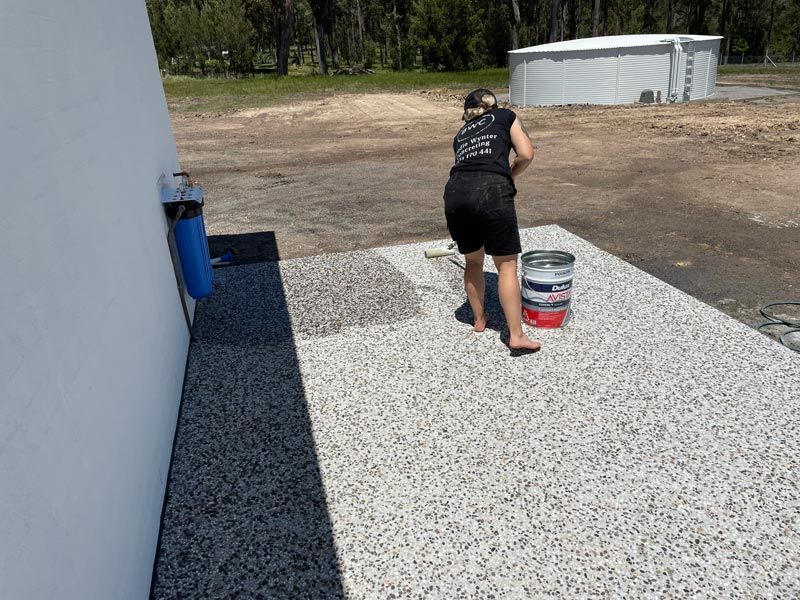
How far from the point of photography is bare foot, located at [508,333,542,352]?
13.1 feet

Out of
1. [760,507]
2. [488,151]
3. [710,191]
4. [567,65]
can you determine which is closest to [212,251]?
[488,151]

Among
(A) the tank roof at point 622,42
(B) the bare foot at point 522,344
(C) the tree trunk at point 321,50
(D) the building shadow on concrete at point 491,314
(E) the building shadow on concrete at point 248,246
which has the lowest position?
(E) the building shadow on concrete at point 248,246

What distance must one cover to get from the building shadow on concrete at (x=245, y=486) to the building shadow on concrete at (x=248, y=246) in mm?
2197

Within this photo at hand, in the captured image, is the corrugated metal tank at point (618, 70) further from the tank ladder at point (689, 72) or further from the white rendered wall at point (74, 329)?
the white rendered wall at point (74, 329)

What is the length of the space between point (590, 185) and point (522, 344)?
→ 6.64 meters

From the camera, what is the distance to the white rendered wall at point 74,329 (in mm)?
1543

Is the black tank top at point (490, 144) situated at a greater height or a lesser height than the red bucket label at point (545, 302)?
greater

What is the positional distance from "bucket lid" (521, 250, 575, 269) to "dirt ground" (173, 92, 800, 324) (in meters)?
1.05

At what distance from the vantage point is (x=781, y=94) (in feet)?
68.5

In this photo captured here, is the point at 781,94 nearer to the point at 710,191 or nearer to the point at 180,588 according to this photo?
the point at 710,191

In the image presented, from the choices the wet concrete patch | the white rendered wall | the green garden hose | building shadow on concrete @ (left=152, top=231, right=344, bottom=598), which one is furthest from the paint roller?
the white rendered wall

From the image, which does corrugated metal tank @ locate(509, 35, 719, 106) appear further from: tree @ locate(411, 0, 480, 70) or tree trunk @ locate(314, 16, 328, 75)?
tree trunk @ locate(314, 16, 328, 75)

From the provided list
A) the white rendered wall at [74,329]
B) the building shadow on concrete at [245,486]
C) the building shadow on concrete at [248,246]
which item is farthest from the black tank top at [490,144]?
the building shadow on concrete at [248,246]

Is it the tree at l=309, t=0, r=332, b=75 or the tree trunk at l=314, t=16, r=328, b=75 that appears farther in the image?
the tree at l=309, t=0, r=332, b=75
